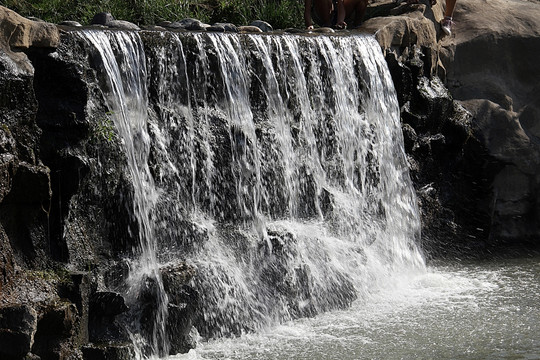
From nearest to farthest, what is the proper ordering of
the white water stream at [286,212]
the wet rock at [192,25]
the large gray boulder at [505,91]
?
the white water stream at [286,212] → the wet rock at [192,25] → the large gray boulder at [505,91]

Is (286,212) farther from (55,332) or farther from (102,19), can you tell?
(55,332)

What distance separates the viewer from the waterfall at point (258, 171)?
6445 millimetres

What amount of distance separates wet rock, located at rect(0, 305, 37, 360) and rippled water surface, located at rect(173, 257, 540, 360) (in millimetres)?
1339

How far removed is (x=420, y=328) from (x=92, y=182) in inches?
97.9

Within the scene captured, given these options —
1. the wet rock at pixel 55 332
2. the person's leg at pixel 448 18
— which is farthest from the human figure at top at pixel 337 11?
the wet rock at pixel 55 332

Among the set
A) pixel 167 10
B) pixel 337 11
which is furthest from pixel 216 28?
pixel 337 11

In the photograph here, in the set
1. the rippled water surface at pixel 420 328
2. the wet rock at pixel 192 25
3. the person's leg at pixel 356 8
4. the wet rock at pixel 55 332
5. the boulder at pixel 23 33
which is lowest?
the rippled water surface at pixel 420 328

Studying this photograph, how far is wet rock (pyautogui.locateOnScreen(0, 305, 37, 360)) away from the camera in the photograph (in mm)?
4730

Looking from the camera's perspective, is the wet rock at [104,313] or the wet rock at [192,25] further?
the wet rock at [192,25]

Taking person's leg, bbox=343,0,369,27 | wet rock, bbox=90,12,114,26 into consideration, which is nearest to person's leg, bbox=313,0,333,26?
person's leg, bbox=343,0,369,27

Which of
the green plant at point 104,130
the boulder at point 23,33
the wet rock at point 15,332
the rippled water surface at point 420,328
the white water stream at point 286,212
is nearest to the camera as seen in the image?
the wet rock at point 15,332

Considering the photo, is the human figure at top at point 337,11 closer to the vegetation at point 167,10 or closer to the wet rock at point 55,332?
the vegetation at point 167,10

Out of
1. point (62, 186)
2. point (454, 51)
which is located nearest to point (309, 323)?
point (62, 186)

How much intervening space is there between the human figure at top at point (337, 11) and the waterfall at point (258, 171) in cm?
104
